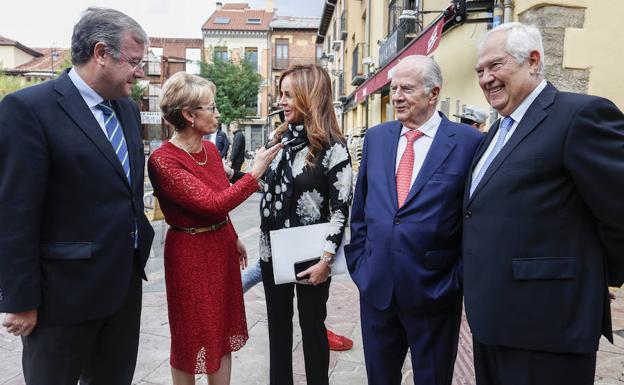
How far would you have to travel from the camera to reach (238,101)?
3031cm

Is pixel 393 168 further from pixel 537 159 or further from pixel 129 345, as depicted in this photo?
pixel 129 345

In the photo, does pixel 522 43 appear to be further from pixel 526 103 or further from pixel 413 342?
pixel 413 342

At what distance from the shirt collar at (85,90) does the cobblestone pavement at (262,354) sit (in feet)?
6.00

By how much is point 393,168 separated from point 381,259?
410 mm

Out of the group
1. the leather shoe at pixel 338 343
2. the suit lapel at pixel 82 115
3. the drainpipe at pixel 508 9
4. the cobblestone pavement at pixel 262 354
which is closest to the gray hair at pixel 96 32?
the suit lapel at pixel 82 115

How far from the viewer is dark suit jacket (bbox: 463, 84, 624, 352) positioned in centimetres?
139

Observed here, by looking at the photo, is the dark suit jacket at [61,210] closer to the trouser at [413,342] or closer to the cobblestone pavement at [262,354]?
the trouser at [413,342]

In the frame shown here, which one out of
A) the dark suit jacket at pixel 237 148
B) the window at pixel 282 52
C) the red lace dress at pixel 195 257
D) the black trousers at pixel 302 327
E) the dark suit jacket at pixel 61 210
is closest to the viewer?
the dark suit jacket at pixel 61 210

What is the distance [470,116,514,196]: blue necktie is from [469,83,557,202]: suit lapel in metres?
0.08

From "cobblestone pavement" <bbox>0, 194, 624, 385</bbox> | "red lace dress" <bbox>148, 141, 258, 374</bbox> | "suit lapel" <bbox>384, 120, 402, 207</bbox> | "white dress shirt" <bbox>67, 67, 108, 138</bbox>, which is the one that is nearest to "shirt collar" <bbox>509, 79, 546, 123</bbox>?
"suit lapel" <bbox>384, 120, 402, 207</bbox>

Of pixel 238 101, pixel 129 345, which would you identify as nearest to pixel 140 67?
pixel 129 345

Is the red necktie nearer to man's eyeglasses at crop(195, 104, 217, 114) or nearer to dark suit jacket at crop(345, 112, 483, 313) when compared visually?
dark suit jacket at crop(345, 112, 483, 313)

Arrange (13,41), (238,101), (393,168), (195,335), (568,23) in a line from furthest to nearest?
(13,41), (238,101), (568,23), (195,335), (393,168)

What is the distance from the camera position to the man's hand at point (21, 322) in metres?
1.53
